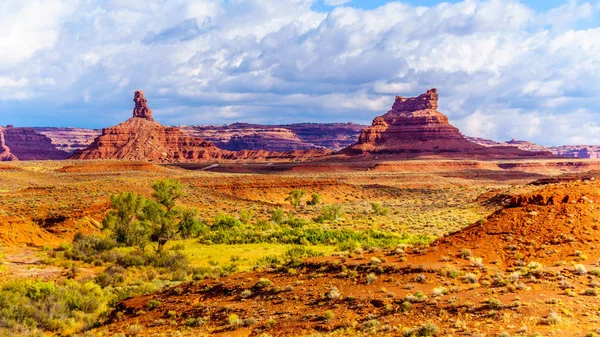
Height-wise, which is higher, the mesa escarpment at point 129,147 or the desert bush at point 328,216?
the mesa escarpment at point 129,147

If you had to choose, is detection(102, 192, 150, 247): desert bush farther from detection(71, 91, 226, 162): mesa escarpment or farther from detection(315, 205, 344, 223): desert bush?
detection(71, 91, 226, 162): mesa escarpment

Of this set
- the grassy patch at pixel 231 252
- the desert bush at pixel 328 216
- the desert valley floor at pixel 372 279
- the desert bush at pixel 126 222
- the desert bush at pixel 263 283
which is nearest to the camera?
the desert valley floor at pixel 372 279

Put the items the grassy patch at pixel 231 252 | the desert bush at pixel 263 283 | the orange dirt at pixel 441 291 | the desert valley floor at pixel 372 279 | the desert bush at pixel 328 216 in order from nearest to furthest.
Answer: the orange dirt at pixel 441 291, the desert valley floor at pixel 372 279, the desert bush at pixel 263 283, the grassy patch at pixel 231 252, the desert bush at pixel 328 216

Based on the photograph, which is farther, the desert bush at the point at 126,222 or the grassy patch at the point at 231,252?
the desert bush at the point at 126,222

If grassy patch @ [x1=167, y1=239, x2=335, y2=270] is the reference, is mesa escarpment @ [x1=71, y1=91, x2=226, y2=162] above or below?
above

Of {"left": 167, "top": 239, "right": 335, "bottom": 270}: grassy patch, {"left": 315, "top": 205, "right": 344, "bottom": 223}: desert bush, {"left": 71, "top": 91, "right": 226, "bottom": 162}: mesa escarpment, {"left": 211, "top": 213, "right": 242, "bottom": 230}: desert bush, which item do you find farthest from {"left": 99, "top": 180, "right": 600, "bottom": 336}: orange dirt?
{"left": 71, "top": 91, "right": 226, "bottom": 162}: mesa escarpment

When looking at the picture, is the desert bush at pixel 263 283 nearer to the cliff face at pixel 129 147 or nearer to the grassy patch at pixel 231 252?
the grassy patch at pixel 231 252

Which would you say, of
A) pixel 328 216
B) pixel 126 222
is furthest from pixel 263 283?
pixel 328 216

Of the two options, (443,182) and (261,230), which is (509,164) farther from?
(261,230)

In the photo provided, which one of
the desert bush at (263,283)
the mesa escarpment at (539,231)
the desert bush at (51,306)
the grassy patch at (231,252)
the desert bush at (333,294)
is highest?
the mesa escarpment at (539,231)

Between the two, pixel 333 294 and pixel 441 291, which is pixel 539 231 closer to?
pixel 441 291

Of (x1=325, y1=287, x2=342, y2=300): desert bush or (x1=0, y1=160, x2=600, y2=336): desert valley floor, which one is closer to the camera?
(x1=0, y1=160, x2=600, y2=336): desert valley floor

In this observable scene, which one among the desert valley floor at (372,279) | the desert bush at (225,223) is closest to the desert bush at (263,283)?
the desert valley floor at (372,279)

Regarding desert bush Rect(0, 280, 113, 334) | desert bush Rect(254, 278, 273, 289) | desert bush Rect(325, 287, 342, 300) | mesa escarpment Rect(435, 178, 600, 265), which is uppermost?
mesa escarpment Rect(435, 178, 600, 265)
